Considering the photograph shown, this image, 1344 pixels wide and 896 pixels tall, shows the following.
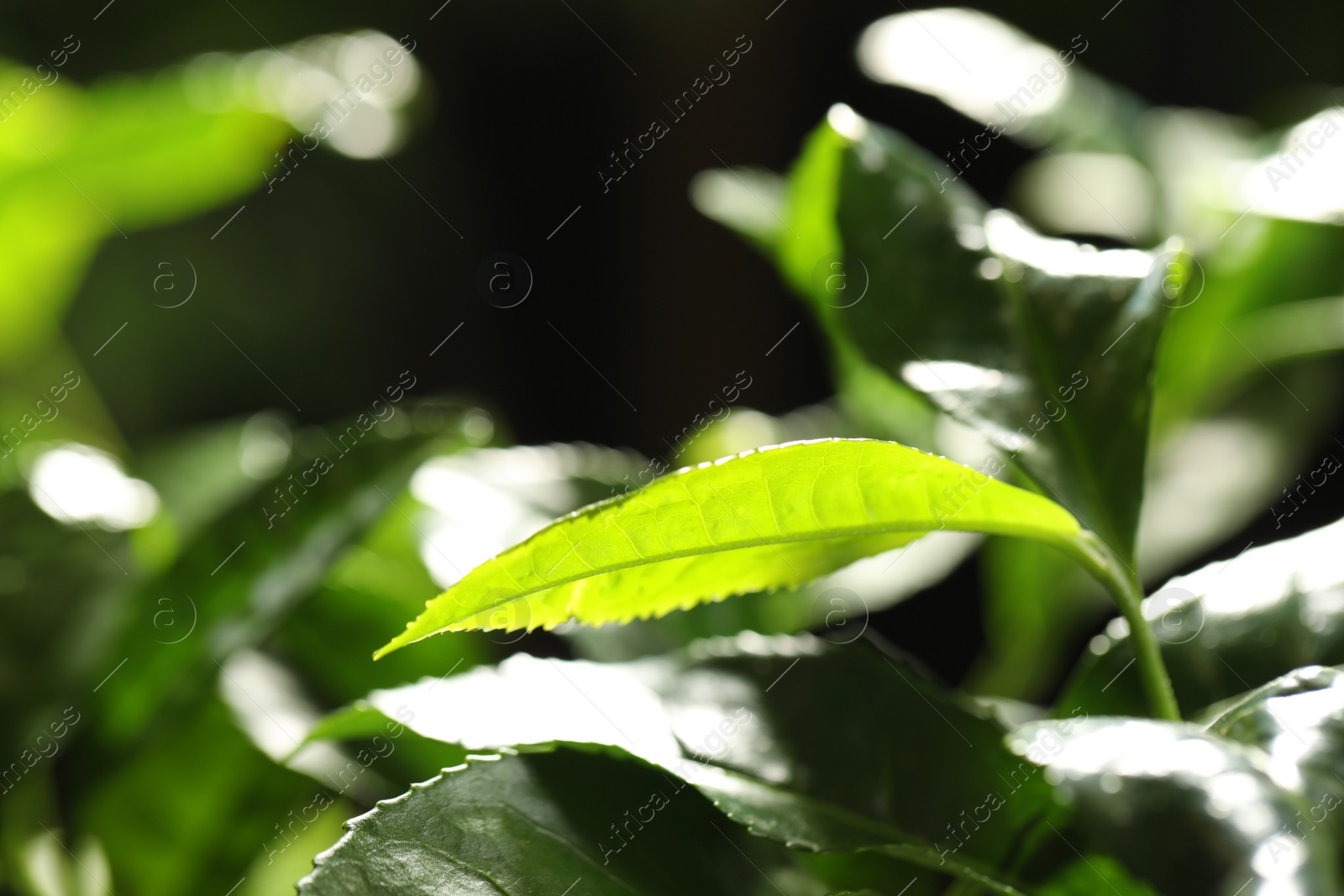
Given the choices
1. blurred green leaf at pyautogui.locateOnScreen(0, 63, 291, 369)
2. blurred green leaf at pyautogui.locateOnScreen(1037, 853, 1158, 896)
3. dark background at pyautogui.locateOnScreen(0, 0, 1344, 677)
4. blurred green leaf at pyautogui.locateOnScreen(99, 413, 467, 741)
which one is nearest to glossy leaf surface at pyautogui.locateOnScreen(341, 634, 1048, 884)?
blurred green leaf at pyautogui.locateOnScreen(1037, 853, 1158, 896)

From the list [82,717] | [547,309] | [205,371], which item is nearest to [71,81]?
[205,371]

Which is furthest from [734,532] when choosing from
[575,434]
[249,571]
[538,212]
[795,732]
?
[538,212]

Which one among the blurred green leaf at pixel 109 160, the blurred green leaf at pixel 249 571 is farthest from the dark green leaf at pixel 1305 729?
the blurred green leaf at pixel 109 160

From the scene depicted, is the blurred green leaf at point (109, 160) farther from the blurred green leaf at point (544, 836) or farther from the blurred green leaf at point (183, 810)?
the blurred green leaf at point (544, 836)

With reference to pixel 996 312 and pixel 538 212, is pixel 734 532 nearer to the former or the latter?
pixel 996 312

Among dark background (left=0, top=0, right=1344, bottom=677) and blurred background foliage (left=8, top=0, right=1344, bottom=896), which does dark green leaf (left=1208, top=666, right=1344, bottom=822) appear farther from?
dark background (left=0, top=0, right=1344, bottom=677)

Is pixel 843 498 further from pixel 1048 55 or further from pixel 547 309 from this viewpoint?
pixel 547 309
